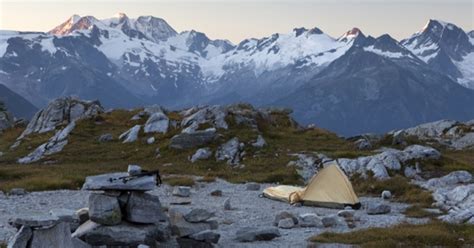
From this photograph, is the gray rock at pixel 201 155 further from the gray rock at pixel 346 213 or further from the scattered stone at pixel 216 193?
the gray rock at pixel 346 213

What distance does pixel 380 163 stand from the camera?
47875 millimetres

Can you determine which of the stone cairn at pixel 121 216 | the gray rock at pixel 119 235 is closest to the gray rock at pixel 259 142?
the stone cairn at pixel 121 216

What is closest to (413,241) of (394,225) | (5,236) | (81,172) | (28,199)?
(394,225)

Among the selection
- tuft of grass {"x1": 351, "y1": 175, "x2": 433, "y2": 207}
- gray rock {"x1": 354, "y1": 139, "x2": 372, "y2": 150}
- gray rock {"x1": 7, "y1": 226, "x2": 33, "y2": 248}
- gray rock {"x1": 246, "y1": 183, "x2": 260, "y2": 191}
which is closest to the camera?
gray rock {"x1": 7, "y1": 226, "x2": 33, "y2": 248}

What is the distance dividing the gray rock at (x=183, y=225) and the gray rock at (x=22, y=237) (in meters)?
7.00

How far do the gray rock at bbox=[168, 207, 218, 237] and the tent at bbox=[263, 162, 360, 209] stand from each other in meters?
11.3

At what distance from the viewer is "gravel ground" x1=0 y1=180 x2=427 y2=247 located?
27905 mm

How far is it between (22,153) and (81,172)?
20566mm

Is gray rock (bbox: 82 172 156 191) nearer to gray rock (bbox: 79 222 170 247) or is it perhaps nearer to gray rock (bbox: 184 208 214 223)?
gray rock (bbox: 79 222 170 247)

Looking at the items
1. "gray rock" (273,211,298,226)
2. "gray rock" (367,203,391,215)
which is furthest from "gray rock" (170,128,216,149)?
"gray rock" (273,211,298,226)

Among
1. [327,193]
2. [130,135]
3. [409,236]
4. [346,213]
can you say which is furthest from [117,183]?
[130,135]

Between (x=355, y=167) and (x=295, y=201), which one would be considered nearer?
(x=295, y=201)

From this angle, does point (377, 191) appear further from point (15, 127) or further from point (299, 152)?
point (15, 127)

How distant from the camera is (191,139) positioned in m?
60.8
